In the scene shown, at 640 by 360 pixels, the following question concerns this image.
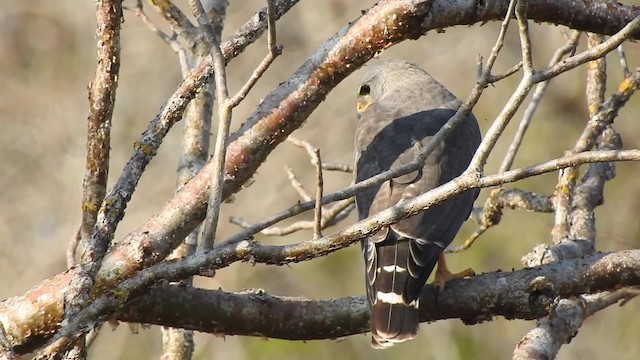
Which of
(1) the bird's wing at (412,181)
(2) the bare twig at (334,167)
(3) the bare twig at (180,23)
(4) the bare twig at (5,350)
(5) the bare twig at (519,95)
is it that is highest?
(3) the bare twig at (180,23)

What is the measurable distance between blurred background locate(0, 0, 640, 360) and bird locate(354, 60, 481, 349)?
10.1 feet

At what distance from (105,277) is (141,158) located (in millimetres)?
336

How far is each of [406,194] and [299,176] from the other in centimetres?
481

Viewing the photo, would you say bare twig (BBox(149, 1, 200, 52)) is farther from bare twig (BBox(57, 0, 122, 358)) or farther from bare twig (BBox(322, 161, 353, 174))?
bare twig (BBox(57, 0, 122, 358))

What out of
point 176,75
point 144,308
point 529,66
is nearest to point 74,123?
point 176,75

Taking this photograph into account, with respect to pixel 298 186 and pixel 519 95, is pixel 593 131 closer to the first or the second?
pixel 298 186

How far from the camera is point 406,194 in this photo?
3.96m

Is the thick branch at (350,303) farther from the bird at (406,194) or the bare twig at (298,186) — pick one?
the bare twig at (298,186)

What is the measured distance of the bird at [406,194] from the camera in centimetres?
353

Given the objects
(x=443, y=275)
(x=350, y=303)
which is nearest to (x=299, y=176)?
(x=443, y=275)

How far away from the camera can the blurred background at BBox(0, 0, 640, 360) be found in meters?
8.56

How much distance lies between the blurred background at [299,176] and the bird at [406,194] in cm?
309

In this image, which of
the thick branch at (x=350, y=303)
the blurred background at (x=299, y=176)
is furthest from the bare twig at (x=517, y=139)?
the blurred background at (x=299, y=176)

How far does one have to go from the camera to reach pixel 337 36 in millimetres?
3104
